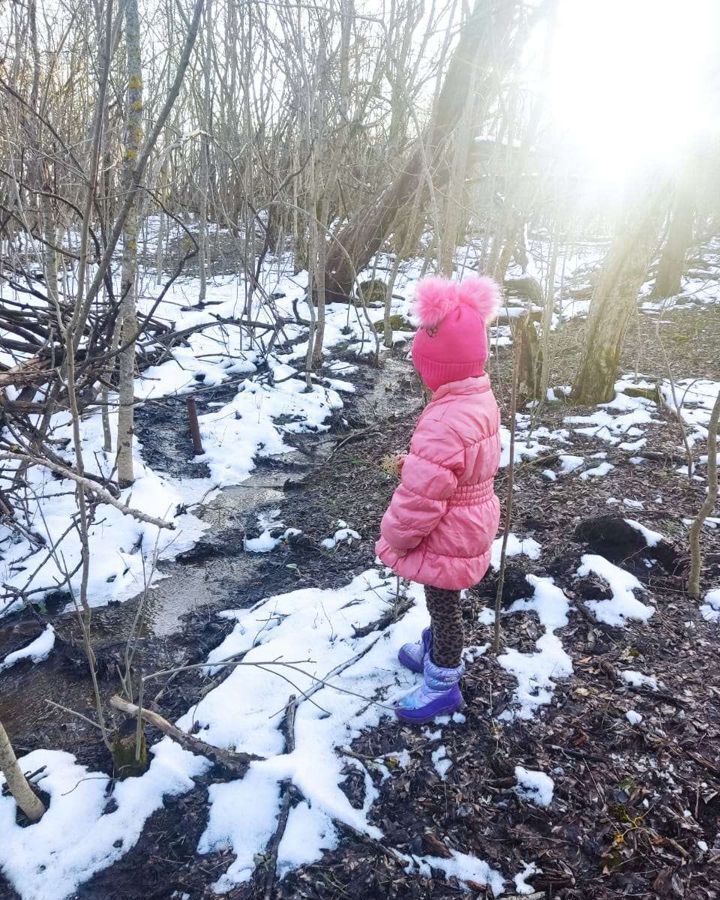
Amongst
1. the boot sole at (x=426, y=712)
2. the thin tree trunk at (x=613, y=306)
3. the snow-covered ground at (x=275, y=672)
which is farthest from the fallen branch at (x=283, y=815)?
the thin tree trunk at (x=613, y=306)

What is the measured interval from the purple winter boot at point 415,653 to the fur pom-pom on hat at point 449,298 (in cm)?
129

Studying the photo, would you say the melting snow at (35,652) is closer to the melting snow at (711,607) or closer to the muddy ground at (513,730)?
the muddy ground at (513,730)

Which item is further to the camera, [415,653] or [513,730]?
[415,653]

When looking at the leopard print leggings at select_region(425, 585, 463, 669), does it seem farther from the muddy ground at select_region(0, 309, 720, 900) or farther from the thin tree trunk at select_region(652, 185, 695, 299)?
the thin tree trunk at select_region(652, 185, 695, 299)

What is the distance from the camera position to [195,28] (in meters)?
1.27

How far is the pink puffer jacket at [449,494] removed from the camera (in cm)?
187

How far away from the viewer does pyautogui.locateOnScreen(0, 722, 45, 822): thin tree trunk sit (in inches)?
64.2

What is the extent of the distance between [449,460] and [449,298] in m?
0.53

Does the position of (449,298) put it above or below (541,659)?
above

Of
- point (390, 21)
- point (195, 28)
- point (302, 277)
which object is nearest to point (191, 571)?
point (195, 28)

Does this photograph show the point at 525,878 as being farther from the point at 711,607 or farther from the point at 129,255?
the point at 129,255

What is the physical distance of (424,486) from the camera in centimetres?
187

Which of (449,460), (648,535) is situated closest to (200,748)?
(449,460)

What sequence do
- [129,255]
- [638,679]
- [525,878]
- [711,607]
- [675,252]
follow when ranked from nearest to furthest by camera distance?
[525,878] → [638,679] → [711,607] → [129,255] → [675,252]
